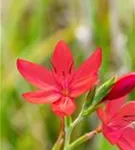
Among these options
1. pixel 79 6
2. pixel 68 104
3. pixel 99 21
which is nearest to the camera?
pixel 68 104

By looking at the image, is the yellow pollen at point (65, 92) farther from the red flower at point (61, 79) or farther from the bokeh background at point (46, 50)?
the bokeh background at point (46, 50)

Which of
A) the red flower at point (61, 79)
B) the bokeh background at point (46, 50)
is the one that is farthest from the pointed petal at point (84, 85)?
the bokeh background at point (46, 50)

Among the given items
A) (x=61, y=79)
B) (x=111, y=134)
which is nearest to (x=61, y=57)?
(x=61, y=79)

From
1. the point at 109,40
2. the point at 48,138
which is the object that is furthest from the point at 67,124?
the point at 109,40

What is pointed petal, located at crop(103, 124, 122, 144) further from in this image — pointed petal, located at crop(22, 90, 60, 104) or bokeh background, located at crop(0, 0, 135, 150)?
bokeh background, located at crop(0, 0, 135, 150)

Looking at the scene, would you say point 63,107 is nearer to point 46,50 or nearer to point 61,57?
point 61,57

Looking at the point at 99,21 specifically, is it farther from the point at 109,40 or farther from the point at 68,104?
the point at 68,104

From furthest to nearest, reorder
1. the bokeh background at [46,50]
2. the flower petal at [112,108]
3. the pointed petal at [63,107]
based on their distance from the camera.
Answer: the bokeh background at [46,50]
the flower petal at [112,108]
the pointed petal at [63,107]
